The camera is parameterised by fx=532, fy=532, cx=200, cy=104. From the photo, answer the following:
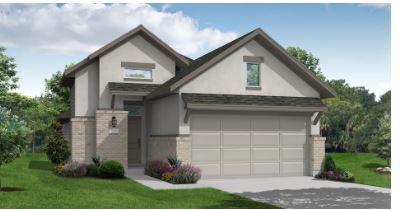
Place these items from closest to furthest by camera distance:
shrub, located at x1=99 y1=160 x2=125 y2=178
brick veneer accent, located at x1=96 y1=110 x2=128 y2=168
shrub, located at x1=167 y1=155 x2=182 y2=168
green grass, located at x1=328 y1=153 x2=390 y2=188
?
shrub, located at x1=167 y1=155 x2=182 y2=168 < shrub, located at x1=99 y1=160 x2=125 y2=178 < green grass, located at x1=328 y1=153 x2=390 y2=188 < brick veneer accent, located at x1=96 y1=110 x2=128 y2=168

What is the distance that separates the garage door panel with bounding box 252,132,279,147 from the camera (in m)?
25.4

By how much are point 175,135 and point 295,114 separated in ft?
20.2

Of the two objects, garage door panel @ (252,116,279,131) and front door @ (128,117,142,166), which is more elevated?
garage door panel @ (252,116,279,131)

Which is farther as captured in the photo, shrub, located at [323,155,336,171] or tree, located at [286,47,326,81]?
tree, located at [286,47,326,81]

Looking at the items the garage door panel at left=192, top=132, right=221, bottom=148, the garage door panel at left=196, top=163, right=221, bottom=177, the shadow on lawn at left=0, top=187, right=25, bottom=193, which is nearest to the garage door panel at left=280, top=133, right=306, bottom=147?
the garage door panel at left=192, top=132, right=221, bottom=148

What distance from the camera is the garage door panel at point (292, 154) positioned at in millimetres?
25891

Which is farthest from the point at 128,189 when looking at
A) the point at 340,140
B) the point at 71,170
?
the point at 340,140

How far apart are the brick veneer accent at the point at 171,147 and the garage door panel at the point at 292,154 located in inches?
194

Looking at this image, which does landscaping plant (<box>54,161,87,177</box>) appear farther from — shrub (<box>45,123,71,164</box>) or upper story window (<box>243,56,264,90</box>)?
upper story window (<box>243,56,264,90</box>)

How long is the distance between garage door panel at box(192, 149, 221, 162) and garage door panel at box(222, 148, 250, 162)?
338 millimetres

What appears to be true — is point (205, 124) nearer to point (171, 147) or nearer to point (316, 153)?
point (171, 147)

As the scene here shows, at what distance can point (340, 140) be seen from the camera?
67.6m

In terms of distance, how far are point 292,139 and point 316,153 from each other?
4.51ft

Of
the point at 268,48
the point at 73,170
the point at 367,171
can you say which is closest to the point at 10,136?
the point at 73,170
